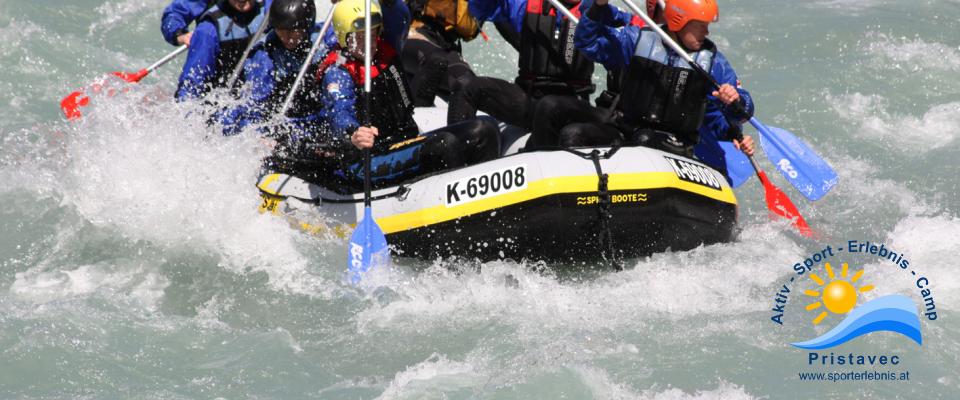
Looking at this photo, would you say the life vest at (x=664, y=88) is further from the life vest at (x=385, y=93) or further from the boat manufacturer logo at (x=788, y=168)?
the life vest at (x=385, y=93)

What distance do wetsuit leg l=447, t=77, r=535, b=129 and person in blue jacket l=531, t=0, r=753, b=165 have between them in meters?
0.41

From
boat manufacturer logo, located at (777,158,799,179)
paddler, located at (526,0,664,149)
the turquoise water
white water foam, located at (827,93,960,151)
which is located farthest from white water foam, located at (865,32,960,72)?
paddler, located at (526,0,664,149)

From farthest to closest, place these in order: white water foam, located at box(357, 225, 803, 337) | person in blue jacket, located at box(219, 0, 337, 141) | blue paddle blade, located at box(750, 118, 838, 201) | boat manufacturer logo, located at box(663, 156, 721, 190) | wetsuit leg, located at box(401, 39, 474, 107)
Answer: wetsuit leg, located at box(401, 39, 474, 107)
blue paddle blade, located at box(750, 118, 838, 201)
person in blue jacket, located at box(219, 0, 337, 141)
boat manufacturer logo, located at box(663, 156, 721, 190)
white water foam, located at box(357, 225, 803, 337)

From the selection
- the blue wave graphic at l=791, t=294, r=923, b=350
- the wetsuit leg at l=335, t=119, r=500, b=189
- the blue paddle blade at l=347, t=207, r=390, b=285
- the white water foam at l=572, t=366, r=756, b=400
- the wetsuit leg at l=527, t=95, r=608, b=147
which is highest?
the wetsuit leg at l=527, t=95, r=608, b=147

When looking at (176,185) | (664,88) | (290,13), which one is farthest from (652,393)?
(176,185)

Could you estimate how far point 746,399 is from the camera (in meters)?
5.51

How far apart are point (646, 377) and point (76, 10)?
8.08 metres

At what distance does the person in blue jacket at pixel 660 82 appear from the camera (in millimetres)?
6746

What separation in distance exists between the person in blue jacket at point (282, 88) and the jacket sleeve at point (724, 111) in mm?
2165

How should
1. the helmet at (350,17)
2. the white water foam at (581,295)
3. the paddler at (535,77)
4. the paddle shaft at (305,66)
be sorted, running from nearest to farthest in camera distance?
the white water foam at (581,295)
the helmet at (350,17)
the paddle shaft at (305,66)
the paddler at (535,77)

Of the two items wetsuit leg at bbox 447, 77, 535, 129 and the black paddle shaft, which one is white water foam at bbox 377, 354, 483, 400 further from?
wetsuit leg at bbox 447, 77, 535, 129

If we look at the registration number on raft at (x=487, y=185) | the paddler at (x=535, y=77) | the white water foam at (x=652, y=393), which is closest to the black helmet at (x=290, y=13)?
the paddler at (x=535, y=77)

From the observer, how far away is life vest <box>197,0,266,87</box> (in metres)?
7.64

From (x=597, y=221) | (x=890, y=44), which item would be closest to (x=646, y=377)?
(x=597, y=221)
